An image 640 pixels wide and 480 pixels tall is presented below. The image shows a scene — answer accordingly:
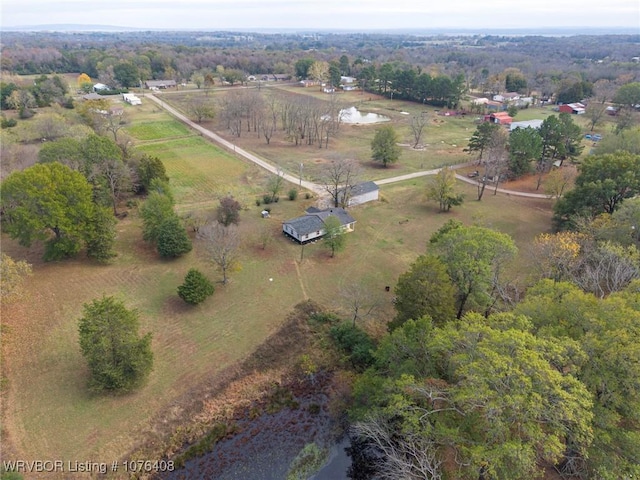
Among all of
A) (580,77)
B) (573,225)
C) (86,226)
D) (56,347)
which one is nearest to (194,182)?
(86,226)

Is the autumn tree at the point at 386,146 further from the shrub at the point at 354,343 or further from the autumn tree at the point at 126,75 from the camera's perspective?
the autumn tree at the point at 126,75

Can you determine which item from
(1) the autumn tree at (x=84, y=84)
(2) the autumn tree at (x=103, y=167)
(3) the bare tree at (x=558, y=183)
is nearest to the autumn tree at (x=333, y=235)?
(2) the autumn tree at (x=103, y=167)

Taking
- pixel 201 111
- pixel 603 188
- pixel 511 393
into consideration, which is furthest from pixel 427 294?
pixel 201 111

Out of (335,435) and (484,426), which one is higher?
(484,426)

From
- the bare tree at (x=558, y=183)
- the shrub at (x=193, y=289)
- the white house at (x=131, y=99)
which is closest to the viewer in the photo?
the shrub at (x=193, y=289)

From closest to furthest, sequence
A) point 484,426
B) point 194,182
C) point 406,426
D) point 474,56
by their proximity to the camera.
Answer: point 484,426, point 406,426, point 194,182, point 474,56

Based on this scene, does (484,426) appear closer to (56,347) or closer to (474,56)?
(56,347)
